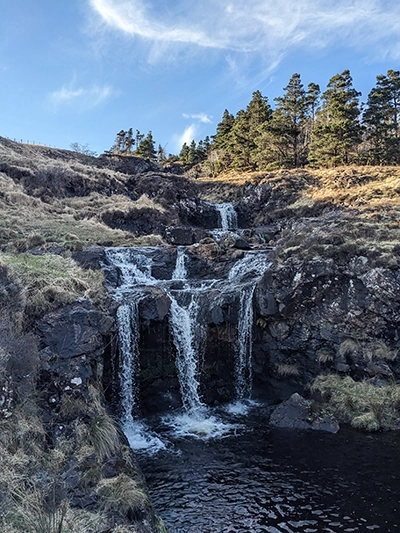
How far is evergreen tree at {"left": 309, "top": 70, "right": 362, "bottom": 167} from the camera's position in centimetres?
3766

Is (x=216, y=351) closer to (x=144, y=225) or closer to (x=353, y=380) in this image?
(x=353, y=380)

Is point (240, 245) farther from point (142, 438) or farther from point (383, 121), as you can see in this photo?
point (383, 121)

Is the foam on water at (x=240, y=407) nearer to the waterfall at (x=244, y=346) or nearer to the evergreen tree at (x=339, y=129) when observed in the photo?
the waterfall at (x=244, y=346)

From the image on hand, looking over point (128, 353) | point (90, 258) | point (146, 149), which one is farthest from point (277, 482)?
point (146, 149)

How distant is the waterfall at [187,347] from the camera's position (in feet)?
50.9

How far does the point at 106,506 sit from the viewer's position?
6625 millimetres

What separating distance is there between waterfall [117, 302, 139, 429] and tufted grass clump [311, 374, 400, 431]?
22.6ft

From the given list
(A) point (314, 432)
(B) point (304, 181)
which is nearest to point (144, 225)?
(B) point (304, 181)

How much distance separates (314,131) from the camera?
40.9m

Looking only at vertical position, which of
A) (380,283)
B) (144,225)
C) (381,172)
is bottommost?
(380,283)

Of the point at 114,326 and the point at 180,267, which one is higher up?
the point at 180,267

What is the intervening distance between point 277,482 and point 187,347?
24.0 ft

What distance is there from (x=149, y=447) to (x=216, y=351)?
5731mm

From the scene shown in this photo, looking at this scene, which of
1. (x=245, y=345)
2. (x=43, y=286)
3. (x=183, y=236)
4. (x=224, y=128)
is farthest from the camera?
(x=224, y=128)
